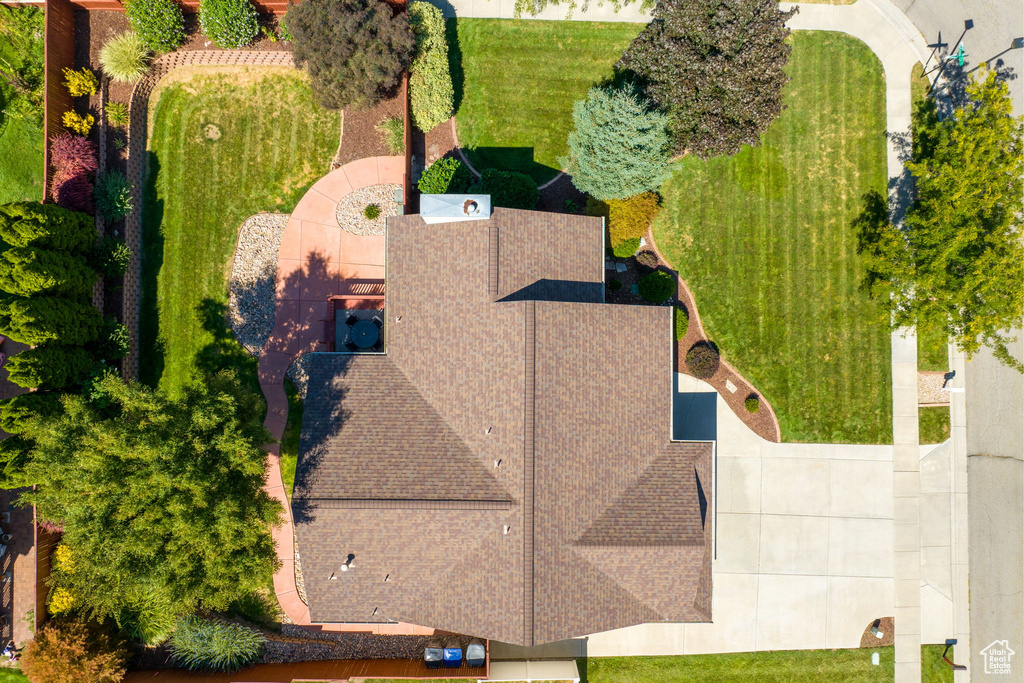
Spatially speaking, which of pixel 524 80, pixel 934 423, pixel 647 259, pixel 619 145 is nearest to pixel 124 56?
pixel 524 80

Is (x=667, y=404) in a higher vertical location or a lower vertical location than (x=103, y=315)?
lower

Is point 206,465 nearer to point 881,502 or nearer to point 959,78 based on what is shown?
point 881,502

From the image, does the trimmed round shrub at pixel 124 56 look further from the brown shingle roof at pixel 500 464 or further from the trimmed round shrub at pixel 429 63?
the brown shingle roof at pixel 500 464

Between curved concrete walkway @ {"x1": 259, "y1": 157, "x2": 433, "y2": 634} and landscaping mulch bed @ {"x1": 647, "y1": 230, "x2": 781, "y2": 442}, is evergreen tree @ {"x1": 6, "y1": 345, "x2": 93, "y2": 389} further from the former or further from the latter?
landscaping mulch bed @ {"x1": 647, "y1": 230, "x2": 781, "y2": 442}

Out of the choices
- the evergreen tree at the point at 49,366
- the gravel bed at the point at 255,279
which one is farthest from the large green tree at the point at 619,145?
the evergreen tree at the point at 49,366

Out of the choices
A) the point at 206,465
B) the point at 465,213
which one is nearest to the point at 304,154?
the point at 465,213

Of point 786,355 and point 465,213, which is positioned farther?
point 786,355
